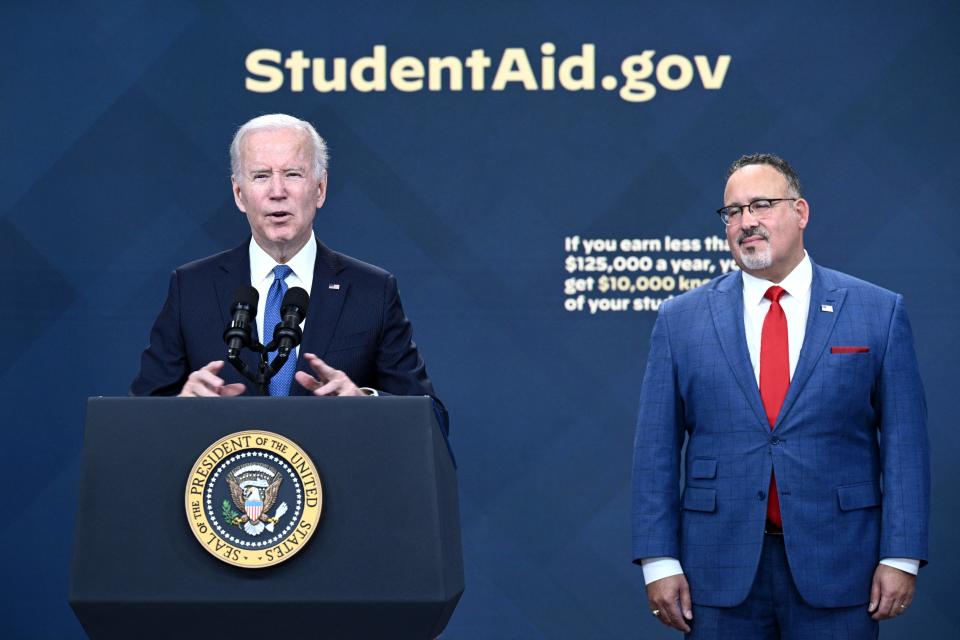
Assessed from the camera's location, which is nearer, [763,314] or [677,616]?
[677,616]

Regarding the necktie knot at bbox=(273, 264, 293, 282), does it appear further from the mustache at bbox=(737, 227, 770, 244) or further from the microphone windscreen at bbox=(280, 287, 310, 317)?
the mustache at bbox=(737, 227, 770, 244)

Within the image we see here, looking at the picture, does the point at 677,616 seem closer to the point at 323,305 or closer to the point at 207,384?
the point at 323,305

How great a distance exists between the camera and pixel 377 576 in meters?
Answer: 1.70

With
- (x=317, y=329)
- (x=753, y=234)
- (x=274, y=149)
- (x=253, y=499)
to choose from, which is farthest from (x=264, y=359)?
(x=753, y=234)

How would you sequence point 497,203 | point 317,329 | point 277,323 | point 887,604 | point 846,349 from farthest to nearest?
point 497,203
point 846,349
point 887,604
point 317,329
point 277,323

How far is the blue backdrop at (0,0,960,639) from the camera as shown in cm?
425

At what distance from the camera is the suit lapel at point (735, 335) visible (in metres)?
2.72

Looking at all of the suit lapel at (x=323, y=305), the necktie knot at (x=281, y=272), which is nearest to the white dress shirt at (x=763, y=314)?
the suit lapel at (x=323, y=305)

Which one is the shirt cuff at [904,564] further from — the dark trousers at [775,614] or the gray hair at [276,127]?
the gray hair at [276,127]

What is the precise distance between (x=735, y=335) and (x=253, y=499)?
1.44m

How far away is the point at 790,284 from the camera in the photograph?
285 centimetres

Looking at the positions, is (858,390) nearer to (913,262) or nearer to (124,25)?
(913,262)

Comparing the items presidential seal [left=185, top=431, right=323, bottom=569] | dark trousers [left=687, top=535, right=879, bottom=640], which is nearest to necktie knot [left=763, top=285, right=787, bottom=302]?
dark trousers [left=687, top=535, right=879, bottom=640]

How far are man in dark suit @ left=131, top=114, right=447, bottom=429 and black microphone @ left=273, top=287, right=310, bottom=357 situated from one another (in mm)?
382
